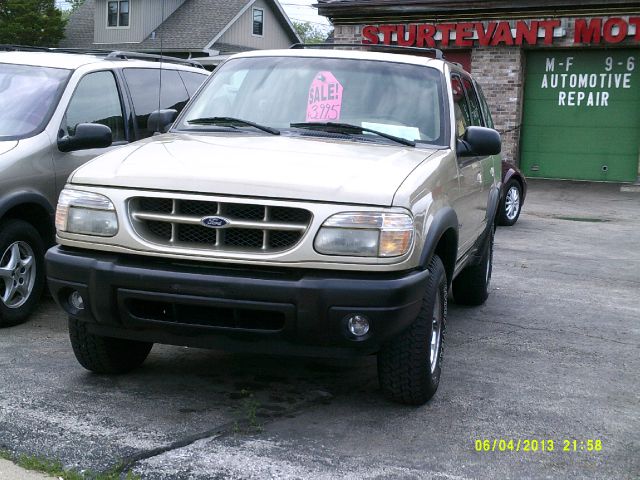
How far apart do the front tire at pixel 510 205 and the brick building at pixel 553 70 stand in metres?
7.10

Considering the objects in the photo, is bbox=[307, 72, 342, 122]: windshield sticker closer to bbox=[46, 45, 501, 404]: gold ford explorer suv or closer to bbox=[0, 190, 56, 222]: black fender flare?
bbox=[46, 45, 501, 404]: gold ford explorer suv

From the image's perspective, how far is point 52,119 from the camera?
6770mm

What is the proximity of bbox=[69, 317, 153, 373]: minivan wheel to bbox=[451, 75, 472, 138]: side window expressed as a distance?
2.35 meters

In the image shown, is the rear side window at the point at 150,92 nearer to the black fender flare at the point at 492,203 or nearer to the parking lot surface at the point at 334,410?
the parking lot surface at the point at 334,410

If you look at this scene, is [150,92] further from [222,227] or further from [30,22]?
[30,22]

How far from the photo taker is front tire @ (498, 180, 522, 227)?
13.3 m

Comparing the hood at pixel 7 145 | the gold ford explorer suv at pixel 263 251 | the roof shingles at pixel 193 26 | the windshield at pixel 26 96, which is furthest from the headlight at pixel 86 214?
the roof shingles at pixel 193 26

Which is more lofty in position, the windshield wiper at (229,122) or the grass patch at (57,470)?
the windshield wiper at (229,122)

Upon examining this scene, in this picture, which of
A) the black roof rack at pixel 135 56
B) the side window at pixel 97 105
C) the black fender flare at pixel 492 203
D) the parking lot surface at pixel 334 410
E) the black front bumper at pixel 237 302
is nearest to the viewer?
the parking lot surface at pixel 334 410

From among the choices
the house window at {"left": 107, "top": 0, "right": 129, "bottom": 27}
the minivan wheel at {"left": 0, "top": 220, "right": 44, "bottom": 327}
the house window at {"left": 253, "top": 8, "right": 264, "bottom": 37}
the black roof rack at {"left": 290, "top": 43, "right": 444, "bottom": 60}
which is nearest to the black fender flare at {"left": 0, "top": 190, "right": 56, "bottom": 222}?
the minivan wheel at {"left": 0, "top": 220, "right": 44, "bottom": 327}

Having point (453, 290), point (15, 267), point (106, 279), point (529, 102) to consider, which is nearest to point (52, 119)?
point (15, 267)

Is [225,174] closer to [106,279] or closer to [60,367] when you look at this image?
[106,279]

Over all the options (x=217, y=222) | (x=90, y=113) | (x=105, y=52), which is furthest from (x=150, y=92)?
(x=217, y=222)

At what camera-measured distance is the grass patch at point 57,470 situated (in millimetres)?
3785
